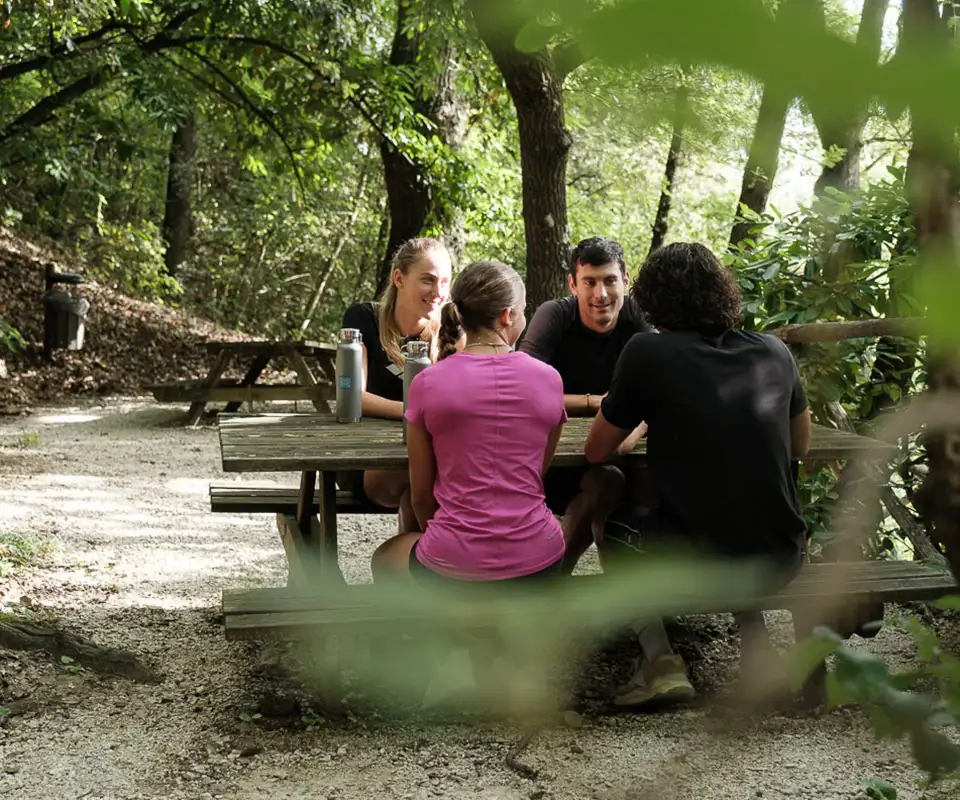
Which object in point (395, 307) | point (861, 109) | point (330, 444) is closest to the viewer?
point (861, 109)

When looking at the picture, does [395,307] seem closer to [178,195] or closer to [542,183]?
[542,183]

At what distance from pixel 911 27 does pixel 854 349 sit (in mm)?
4362

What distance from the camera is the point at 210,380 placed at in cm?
1048

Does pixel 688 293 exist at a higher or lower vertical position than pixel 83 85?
lower

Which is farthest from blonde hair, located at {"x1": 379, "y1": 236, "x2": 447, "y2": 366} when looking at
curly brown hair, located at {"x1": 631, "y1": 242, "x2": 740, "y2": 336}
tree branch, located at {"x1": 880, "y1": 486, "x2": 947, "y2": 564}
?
tree branch, located at {"x1": 880, "y1": 486, "x2": 947, "y2": 564}

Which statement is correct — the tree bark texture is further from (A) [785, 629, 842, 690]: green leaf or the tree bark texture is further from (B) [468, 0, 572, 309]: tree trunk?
(B) [468, 0, 572, 309]: tree trunk

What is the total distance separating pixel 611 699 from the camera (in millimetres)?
3754

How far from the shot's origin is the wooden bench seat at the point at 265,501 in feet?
14.8

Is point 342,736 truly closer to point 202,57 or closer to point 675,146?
point 675,146

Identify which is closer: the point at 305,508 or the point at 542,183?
the point at 305,508

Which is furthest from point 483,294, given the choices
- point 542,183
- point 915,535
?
point 542,183

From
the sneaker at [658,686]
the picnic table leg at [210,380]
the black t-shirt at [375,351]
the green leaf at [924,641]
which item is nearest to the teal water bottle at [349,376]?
the black t-shirt at [375,351]

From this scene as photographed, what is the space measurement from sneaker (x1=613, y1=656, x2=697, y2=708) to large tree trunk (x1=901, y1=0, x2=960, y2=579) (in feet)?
10.2

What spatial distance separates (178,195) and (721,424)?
16557mm
